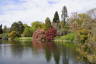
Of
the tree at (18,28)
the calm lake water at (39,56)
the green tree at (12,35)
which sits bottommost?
the calm lake water at (39,56)

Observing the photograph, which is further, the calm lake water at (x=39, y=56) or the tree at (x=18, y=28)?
the tree at (x=18, y=28)

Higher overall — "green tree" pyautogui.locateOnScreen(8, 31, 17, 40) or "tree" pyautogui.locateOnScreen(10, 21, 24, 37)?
"tree" pyautogui.locateOnScreen(10, 21, 24, 37)

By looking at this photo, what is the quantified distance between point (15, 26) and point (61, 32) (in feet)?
52.4

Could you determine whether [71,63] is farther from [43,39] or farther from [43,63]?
[43,39]

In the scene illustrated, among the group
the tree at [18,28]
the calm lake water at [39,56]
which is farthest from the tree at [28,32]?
the calm lake water at [39,56]

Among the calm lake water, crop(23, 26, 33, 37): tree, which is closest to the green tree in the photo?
crop(23, 26, 33, 37): tree

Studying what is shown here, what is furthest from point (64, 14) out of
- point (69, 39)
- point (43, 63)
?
point (43, 63)

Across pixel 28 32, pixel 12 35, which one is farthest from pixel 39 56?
pixel 12 35

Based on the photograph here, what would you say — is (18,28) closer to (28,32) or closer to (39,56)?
(28,32)

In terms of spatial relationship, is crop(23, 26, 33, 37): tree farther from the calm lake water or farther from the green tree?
the calm lake water

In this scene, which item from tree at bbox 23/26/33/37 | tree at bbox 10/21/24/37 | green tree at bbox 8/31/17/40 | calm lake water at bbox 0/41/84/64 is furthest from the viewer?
tree at bbox 10/21/24/37

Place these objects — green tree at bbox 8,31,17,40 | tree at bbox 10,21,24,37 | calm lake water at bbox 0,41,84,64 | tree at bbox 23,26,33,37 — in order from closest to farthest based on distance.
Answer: calm lake water at bbox 0,41,84,64
green tree at bbox 8,31,17,40
tree at bbox 23,26,33,37
tree at bbox 10,21,24,37

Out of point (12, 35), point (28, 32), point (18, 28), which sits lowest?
Answer: point (12, 35)

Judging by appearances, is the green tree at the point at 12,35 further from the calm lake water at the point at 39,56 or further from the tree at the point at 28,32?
the calm lake water at the point at 39,56
